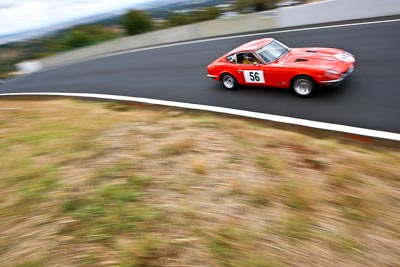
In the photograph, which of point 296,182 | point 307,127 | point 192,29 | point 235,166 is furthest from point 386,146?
point 192,29

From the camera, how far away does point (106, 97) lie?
33.9 ft

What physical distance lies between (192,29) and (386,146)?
14651 millimetres

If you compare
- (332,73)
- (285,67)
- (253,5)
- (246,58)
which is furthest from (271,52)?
(253,5)

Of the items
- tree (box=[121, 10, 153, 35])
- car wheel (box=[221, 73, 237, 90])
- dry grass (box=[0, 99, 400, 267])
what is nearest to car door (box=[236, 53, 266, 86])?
car wheel (box=[221, 73, 237, 90])

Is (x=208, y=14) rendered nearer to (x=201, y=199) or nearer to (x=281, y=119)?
(x=281, y=119)

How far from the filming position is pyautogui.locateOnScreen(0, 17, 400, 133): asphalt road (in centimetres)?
630

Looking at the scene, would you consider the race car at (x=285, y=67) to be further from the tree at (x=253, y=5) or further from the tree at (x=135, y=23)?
the tree at (x=135, y=23)

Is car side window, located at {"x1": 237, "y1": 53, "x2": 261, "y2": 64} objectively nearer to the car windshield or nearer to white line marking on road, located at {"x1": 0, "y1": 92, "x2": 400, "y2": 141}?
the car windshield

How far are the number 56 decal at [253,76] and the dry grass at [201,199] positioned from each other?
1868 mm

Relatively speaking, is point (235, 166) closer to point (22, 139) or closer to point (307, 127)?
point (307, 127)

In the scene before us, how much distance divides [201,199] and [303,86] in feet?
14.3

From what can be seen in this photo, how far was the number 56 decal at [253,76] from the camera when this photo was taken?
754cm

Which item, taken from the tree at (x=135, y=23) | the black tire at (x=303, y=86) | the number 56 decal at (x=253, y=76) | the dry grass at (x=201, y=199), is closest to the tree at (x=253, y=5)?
the tree at (x=135, y=23)

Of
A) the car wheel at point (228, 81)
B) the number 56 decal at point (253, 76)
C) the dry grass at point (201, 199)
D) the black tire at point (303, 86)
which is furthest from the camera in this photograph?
the car wheel at point (228, 81)
